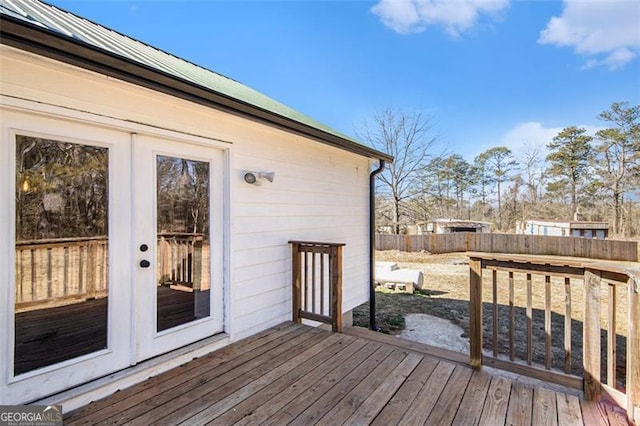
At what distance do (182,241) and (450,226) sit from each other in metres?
20.6

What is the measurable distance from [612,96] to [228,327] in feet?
78.1

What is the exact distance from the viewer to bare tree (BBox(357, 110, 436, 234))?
58.1 feet

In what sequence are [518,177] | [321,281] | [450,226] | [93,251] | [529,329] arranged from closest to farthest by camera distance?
[93,251]
[529,329]
[321,281]
[450,226]
[518,177]

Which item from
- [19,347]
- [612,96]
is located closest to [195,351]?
[19,347]

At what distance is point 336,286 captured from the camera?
3.37 meters

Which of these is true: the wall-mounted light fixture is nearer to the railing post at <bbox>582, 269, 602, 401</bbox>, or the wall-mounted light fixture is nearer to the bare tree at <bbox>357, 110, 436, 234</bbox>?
the railing post at <bbox>582, 269, 602, 401</bbox>

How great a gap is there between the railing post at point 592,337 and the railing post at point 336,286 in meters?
2.05

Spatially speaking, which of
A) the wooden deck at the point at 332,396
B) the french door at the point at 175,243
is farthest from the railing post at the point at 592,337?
the french door at the point at 175,243

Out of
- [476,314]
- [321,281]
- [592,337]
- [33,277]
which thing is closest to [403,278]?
[321,281]

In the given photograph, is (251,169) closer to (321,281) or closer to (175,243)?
(175,243)

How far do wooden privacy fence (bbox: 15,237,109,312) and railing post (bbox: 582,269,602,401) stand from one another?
3.43 meters

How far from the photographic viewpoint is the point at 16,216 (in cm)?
186

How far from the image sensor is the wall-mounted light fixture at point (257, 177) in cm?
320

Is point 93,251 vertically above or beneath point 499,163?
beneath
